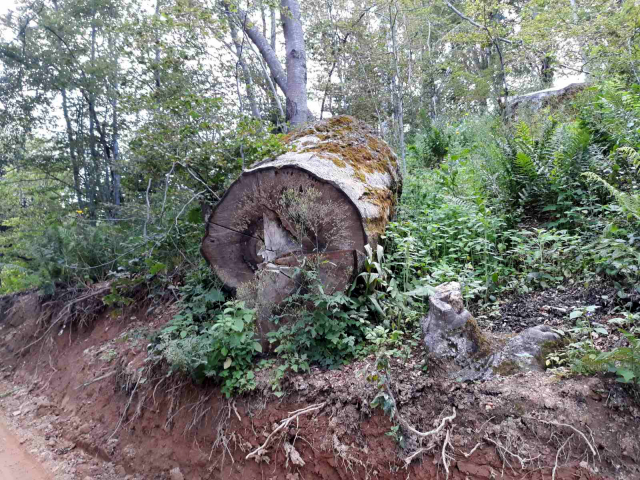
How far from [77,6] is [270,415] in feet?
32.3

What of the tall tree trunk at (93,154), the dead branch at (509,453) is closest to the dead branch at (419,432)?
the dead branch at (509,453)

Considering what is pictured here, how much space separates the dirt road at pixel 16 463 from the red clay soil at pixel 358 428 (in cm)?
29

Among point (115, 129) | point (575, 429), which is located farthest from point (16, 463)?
point (115, 129)

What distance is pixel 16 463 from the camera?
3232 mm

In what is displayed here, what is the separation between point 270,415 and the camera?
2.34 meters

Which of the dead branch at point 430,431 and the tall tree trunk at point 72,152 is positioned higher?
the tall tree trunk at point 72,152

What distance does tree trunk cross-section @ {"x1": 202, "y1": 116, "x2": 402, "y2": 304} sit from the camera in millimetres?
2660

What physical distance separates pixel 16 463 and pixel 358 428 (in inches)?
127

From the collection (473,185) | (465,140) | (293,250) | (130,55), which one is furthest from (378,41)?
(293,250)

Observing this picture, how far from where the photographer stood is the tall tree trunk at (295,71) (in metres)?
6.68

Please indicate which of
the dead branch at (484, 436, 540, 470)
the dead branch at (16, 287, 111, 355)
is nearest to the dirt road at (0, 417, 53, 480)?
the dead branch at (16, 287, 111, 355)

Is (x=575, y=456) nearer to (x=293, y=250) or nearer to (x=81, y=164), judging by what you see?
(x=293, y=250)

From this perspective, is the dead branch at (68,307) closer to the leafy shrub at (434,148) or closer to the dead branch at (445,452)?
the dead branch at (445,452)

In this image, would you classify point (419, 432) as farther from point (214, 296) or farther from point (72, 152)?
point (72, 152)
